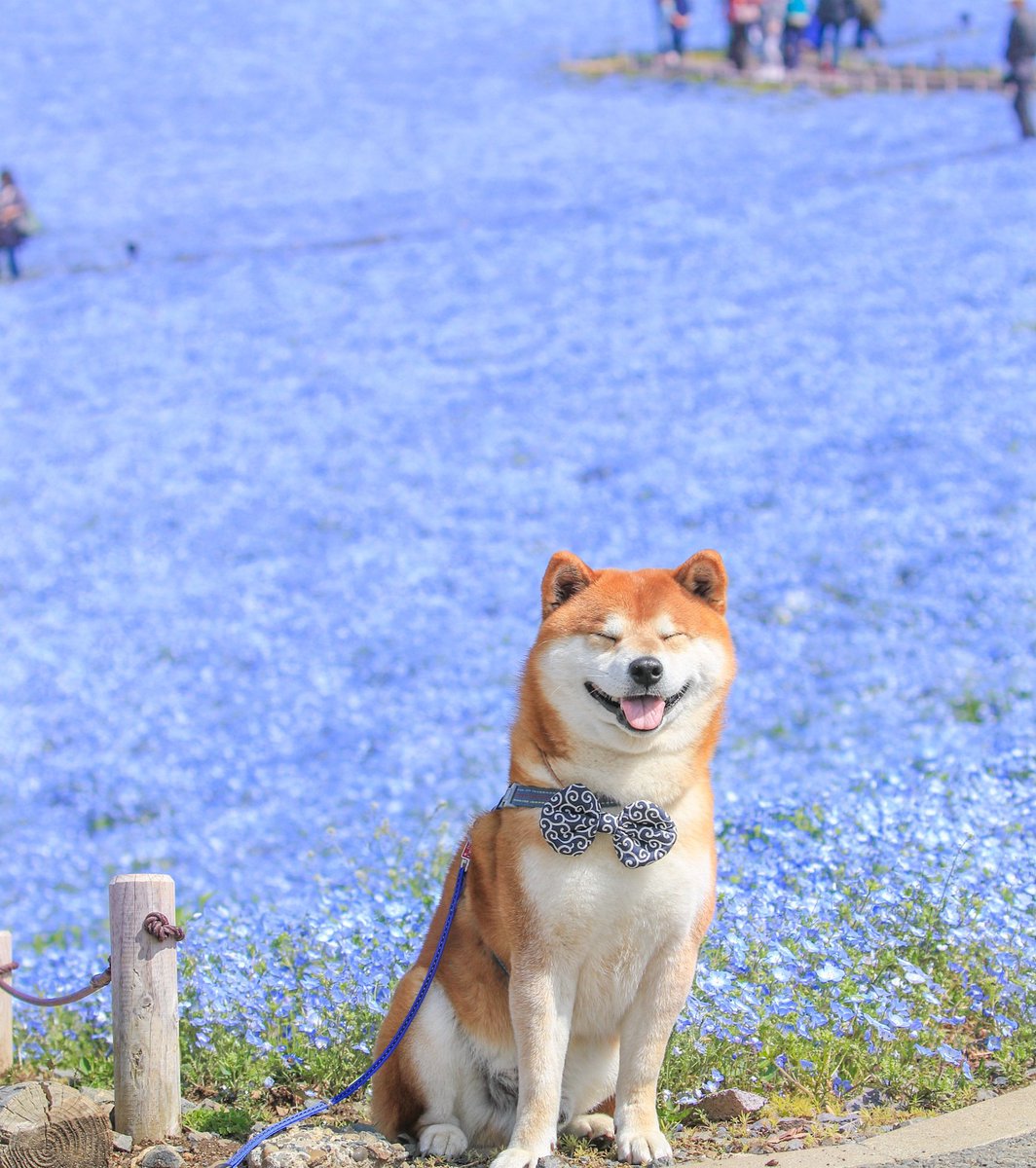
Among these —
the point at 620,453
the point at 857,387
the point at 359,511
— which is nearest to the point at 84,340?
the point at 359,511

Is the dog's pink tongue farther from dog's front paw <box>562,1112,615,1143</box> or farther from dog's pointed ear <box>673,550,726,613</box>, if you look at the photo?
dog's front paw <box>562,1112,615,1143</box>

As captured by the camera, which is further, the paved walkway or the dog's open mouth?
the paved walkway

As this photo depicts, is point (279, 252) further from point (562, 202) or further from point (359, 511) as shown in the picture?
point (359, 511)

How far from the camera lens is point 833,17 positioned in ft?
85.3

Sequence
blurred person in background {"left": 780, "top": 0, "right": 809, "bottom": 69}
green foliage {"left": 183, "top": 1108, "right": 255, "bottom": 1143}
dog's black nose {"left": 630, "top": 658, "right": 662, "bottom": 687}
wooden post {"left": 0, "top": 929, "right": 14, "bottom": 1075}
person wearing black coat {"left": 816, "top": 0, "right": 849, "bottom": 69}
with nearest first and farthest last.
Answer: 1. dog's black nose {"left": 630, "top": 658, "right": 662, "bottom": 687}
2. green foliage {"left": 183, "top": 1108, "right": 255, "bottom": 1143}
3. wooden post {"left": 0, "top": 929, "right": 14, "bottom": 1075}
4. blurred person in background {"left": 780, "top": 0, "right": 809, "bottom": 69}
5. person wearing black coat {"left": 816, "top": 0, "right": 849, "bottom": 69}

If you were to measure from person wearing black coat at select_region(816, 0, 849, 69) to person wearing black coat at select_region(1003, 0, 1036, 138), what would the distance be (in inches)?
243

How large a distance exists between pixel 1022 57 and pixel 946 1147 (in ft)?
60.6

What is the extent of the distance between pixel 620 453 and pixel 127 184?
1390cm

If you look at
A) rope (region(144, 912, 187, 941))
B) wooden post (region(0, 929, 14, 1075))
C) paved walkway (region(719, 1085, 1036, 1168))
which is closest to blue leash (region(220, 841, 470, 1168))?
rope (region(144, 912, 187, 941))

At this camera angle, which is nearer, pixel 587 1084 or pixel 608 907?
pixel 608 907

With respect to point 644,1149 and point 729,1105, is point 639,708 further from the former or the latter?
point 729,1105

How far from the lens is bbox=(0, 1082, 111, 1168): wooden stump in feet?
13.3

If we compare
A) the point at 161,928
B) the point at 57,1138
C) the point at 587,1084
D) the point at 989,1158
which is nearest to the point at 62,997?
the point at 161,928

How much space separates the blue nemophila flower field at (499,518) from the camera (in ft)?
17.4
